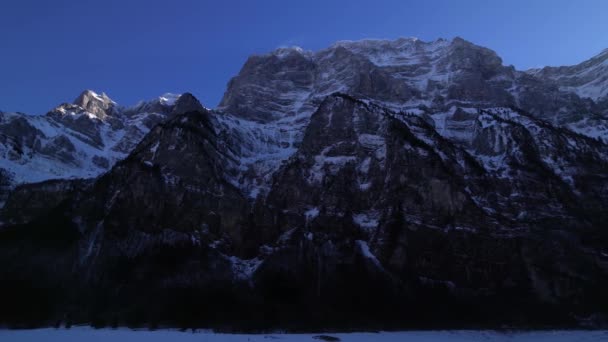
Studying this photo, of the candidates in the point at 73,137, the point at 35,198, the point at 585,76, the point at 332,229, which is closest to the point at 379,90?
the point at 332,229

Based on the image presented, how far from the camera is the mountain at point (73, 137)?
126 metres

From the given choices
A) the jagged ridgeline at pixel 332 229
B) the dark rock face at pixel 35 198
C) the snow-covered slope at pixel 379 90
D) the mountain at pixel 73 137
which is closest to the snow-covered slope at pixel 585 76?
the snow-covered slope at pixel 379 90

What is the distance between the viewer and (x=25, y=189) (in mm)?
109125

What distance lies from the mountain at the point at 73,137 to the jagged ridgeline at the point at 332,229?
10.7 meters

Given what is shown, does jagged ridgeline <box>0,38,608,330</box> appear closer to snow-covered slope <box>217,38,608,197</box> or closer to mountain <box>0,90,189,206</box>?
snow-covered slope <box>217,38,608,197</box>

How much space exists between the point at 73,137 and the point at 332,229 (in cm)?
9840

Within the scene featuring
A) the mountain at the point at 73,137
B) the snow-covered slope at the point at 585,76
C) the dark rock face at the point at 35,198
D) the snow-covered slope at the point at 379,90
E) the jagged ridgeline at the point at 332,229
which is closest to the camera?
the jagged ridgeline at the point at 332,229

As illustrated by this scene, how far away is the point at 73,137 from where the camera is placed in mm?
148750

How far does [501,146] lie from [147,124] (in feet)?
343

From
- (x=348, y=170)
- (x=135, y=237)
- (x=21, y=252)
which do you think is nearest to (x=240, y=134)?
(x=348, y=170)

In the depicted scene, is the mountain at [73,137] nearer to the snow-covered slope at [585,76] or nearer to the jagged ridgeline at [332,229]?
the jagged ridgeline at [332,229]

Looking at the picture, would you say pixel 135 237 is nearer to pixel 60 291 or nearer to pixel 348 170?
pixel 60 291

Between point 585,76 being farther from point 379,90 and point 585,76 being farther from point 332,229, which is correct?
point 332,229

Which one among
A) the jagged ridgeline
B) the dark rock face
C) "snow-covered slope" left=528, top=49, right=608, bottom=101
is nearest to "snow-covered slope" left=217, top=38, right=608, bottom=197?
"snow-covered slope" left=528, top=49, right=608, bottom=101
